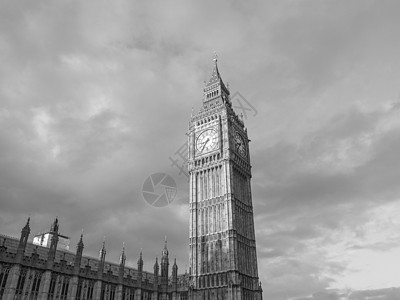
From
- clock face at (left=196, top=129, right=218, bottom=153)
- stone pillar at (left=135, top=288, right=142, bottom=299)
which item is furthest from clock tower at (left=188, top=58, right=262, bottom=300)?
stone pillar at (left=135, top=288, right=142, bottom=299)

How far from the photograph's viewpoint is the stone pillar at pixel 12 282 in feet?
183

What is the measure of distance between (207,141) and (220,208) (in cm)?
1970

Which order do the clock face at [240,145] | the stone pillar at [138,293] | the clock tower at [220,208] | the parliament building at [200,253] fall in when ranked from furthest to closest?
1. the clock face at [240,145]
2. the clock tower at [220,208]
3. the stone pillar at [138,293]
4. the parliament building at [200,253]

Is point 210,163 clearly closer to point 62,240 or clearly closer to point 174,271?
point 174,271

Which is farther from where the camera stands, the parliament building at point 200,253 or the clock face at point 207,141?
the clock face at point 207,141

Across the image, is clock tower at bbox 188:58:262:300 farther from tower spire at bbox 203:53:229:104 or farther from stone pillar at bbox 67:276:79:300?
stone pillar at bbox 67:276:79:300

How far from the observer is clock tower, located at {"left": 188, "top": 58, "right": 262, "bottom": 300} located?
8356 cm

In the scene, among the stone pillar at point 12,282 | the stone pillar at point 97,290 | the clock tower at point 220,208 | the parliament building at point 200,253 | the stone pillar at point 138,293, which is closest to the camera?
the stone pillar at point 12,282

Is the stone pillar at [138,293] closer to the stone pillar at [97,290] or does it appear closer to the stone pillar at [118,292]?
the stone pillar at [118,292]

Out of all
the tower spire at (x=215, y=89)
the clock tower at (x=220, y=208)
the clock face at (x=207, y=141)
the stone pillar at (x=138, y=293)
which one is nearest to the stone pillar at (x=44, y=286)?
the stone pillar at (x=138, y=293)

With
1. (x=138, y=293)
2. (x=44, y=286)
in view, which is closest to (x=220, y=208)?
(x=138, y=293)

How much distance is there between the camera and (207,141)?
334 ft

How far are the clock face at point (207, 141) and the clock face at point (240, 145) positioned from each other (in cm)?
625

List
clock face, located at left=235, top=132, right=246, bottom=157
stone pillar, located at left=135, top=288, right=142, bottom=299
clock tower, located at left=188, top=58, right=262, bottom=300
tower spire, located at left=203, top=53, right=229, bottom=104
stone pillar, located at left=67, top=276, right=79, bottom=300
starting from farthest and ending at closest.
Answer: tower spire, located at left=203, top=53, right=229, bottom=104 → clock face, located at left=235, top=132, right=246, bottom=157 → clock tower, located at left=188, top=58, right=262, bottom=300 → stone pillar, located at left=135, top=288, right=142, bottom=299 → stone pillar, located at left=67, top=276, right=79, bottom=300
